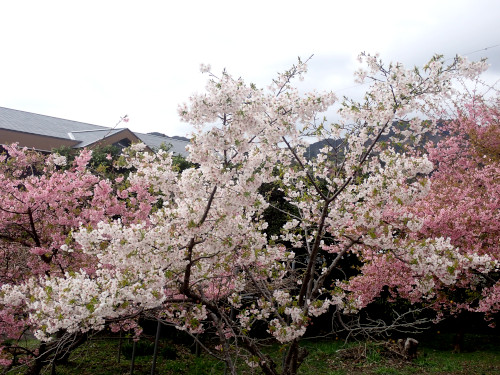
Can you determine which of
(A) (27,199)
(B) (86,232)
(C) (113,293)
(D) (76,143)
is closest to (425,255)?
(C) (113,293)

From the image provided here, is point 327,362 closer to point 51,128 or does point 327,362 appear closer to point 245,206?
point 245,206

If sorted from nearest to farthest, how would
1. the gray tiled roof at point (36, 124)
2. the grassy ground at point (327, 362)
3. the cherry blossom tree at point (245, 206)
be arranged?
the cherry blossom tree at point (245, 206) < the grassy ground at point (327, 362) < the gray tiled roof at point (36, 124)

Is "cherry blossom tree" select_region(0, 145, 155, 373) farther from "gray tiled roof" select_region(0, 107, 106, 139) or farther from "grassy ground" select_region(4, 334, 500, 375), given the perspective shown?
"gray tiled roof" select_region(0, 107, 106, 139)

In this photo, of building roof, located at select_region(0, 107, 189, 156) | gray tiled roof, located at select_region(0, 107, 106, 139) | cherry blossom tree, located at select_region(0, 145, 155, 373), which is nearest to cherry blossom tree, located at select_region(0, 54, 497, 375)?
cherry blossom tree, located at select_region(0, 145, 155, 373)

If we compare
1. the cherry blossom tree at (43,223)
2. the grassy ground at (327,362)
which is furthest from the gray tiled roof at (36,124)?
the cherry blossom tree at (43,223)

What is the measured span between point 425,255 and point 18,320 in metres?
5.72

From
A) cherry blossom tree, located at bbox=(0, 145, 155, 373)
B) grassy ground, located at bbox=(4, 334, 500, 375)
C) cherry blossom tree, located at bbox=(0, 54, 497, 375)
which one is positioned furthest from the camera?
grassy ground, located at bbox=(4, 334, 500, 375)

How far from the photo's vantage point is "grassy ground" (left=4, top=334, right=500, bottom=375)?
7754 millimetres

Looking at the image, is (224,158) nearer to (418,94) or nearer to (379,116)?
(379,116)

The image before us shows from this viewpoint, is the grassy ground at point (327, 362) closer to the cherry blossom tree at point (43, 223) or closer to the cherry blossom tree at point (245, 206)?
the cherry blossom tree at point (43, 223)

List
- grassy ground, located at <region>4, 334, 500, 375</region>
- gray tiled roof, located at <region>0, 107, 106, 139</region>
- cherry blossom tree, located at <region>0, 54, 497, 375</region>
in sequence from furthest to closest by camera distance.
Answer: gray tiled roof, located at <region>0, 107, 106, 139</region> < grassy ground, located at <region>4, 334, 500, 375</region> < cherry blossom tree, located at <region>0, 54, 497, 375</region>

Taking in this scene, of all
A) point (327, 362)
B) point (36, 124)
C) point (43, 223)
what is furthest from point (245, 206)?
point (36, 124)

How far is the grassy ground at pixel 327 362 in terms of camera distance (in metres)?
7.75

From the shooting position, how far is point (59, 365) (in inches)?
312
